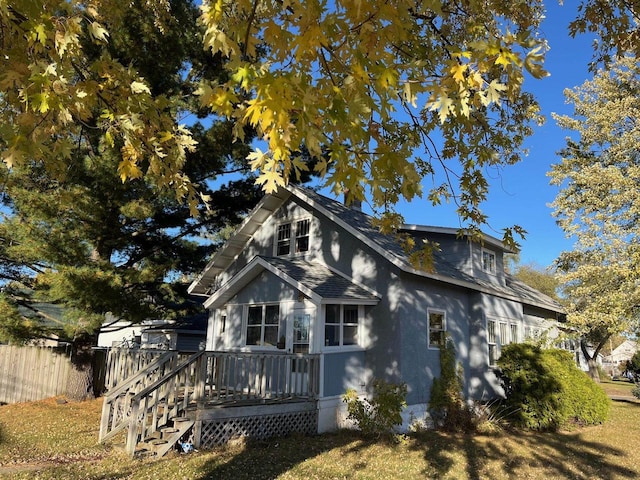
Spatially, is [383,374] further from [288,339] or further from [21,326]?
[21,326]

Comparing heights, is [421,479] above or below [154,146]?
below

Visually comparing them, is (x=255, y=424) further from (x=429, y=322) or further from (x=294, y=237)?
(x=294, y=237)

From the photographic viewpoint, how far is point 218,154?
46.5ft

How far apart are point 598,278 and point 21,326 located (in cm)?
1960

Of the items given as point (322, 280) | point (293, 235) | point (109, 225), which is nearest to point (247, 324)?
point (322, 280)

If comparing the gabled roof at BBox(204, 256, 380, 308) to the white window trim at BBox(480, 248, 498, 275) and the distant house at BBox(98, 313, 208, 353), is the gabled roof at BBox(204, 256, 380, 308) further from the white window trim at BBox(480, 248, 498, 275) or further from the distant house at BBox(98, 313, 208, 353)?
the distant house at BBox(98, 313, 208, 353)

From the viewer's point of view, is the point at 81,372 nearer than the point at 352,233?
No

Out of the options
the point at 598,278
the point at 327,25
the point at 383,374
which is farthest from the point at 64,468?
the point at 598,278

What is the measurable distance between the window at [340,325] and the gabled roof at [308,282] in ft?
1.85

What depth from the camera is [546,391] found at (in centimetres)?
1247

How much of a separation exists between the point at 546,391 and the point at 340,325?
19.8 ft

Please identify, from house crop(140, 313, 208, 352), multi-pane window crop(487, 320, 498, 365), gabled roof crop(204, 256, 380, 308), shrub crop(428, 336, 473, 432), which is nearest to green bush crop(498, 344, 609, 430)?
shrub crop(428, 336, 473, 432)

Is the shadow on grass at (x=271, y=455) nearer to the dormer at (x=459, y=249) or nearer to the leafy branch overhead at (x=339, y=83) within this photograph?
the leafy branch overhead at (x=339, y=83)

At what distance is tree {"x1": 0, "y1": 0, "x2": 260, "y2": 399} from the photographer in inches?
436
